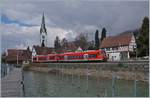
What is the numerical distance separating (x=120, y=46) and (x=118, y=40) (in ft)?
7.98

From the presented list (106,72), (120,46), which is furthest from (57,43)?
(106,72)

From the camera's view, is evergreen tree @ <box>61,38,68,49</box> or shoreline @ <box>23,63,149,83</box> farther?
evergreen tree @ <box>61,38,68,49</box>

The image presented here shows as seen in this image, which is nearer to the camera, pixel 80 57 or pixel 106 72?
pixel 106 72

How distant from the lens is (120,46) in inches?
2906

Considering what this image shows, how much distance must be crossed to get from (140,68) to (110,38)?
147 ft

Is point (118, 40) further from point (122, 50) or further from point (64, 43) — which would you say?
point (64, 43)

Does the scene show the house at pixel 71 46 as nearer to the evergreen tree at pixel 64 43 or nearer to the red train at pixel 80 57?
the evergreen tree at pixel 64 43

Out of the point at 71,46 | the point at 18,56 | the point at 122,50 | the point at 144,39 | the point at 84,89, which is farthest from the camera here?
the point at 71,46

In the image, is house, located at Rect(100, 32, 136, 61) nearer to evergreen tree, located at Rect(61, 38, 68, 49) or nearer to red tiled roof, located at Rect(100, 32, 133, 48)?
red tiled roof, located at Rect(100, 32, 133, 48)

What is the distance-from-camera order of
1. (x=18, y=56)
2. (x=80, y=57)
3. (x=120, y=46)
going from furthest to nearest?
(x=18, y=56) < (x=120, y=46) < (x=80, y=57)

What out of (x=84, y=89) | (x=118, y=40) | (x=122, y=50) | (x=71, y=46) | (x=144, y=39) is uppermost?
(x=118, y=40)

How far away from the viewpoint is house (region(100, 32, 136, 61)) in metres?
71.3

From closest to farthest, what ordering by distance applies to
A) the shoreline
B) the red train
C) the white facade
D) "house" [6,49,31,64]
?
the shoreline, the red train, the white facade, "house" [6,49,31,64]

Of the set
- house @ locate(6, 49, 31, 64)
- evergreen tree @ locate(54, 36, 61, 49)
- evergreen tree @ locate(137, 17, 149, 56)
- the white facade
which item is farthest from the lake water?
evergreen tree @ locate(54, 36, 61, 49)
